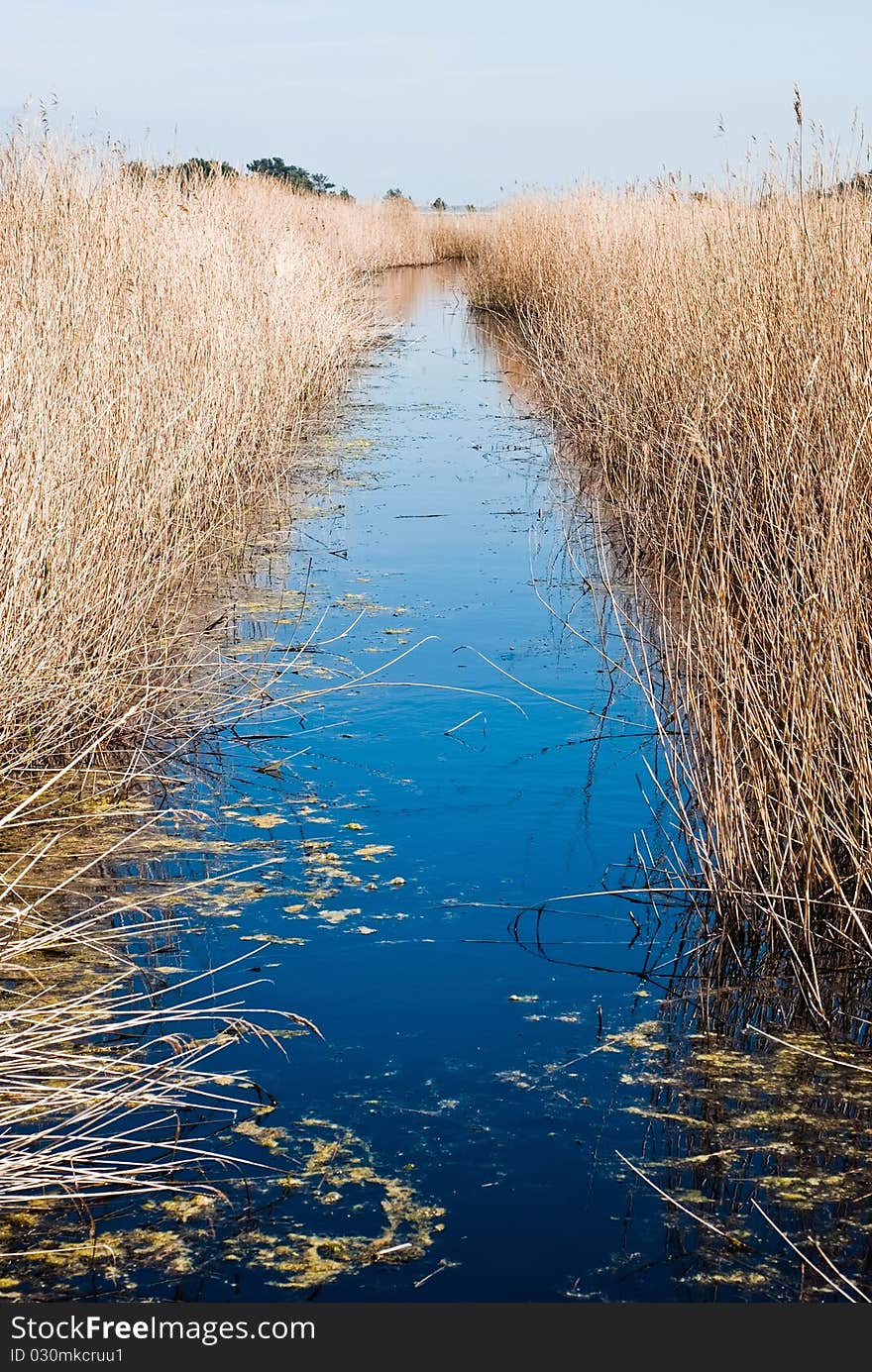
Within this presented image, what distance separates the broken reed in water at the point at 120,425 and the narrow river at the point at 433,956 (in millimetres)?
451

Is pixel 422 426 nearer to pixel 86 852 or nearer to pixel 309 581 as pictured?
pixel 309 581

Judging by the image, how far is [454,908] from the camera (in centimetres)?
352

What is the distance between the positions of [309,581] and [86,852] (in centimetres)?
310

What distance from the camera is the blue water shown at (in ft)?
7.83

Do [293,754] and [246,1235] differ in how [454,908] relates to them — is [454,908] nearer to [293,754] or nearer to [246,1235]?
[293,754]

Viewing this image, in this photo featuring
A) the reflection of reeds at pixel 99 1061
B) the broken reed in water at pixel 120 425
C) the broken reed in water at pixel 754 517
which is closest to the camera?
the reflection of reeds at pixel 99 1061

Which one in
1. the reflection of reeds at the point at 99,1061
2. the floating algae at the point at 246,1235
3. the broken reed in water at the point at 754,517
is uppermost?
the broken reed in water at the point at 754,517

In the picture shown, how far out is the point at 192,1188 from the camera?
242 cm

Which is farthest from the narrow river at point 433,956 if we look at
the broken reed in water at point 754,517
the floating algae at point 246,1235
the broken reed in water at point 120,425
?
the broken reed in water at point 120,425

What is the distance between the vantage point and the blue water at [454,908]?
2387 mm

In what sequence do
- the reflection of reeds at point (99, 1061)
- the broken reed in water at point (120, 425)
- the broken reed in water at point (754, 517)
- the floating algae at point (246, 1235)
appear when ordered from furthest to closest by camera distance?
the broken reed in water at point (120, 425) < the broken reed in water at point (754, 517) < the reflection of reeds at point (99, 1061) < the floating algae at point (246, 1235)

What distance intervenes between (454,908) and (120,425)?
2.62m

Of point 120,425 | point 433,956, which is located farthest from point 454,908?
point 120,425

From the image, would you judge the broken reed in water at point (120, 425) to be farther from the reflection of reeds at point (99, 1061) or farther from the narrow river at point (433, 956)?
the reflection of reeds at point (99, 1061)
